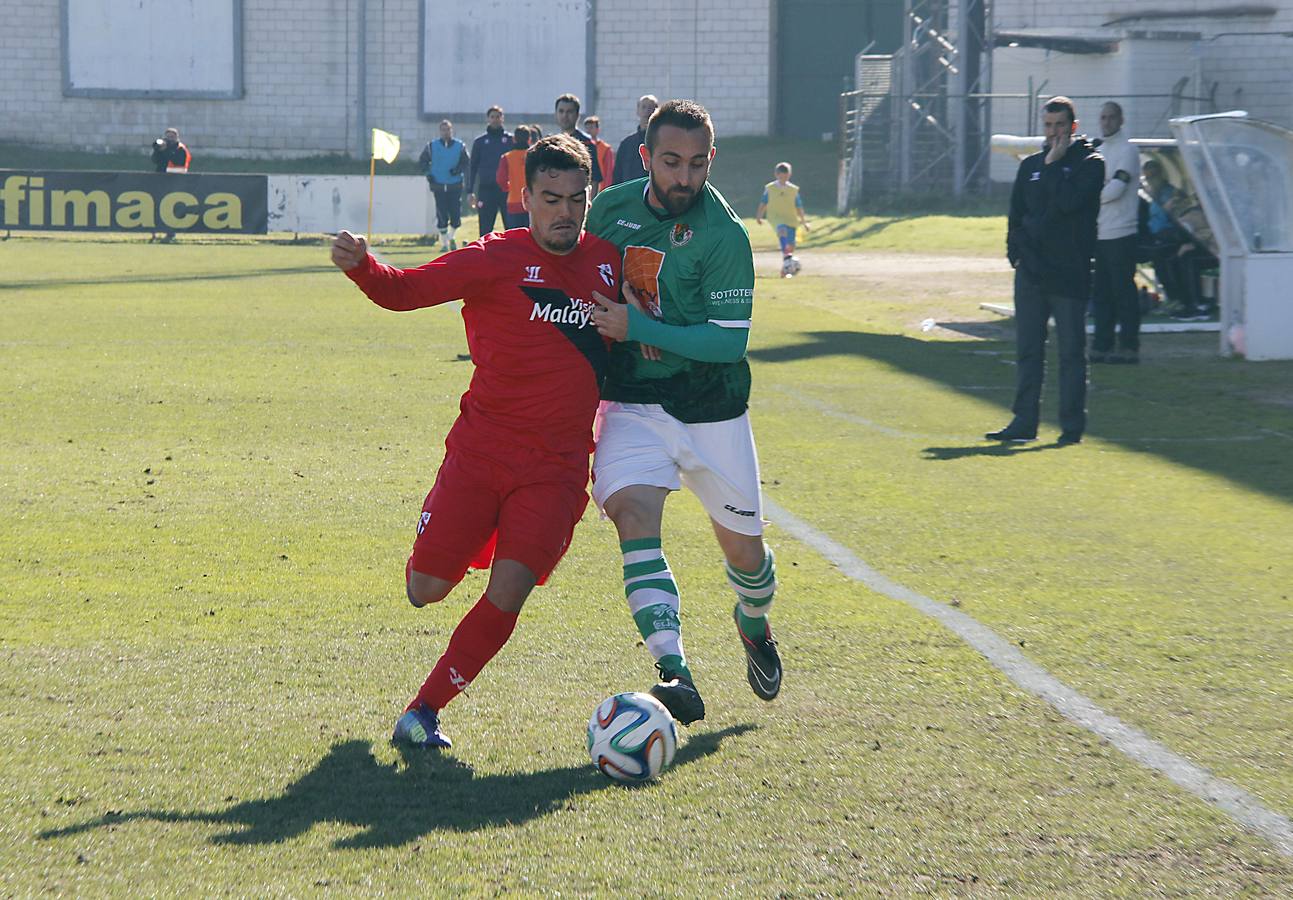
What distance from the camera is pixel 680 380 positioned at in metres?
4.95

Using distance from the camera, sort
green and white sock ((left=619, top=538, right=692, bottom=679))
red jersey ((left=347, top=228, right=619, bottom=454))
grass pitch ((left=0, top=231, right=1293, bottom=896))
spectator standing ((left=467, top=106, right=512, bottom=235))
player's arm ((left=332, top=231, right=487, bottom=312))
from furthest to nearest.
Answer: spectator standing ((left=467, top=106, right=512, bottom=235)) → red jersey ((left=347, top=228, right=619, bottom=454)) → green and white sock ((left=619, top=538, right=692, bottom=679)) → player's arm ((left=332, top=231, right=487, bottom=312)) → grass pitch ((left=0, top=231, right=1293, bottom=896))

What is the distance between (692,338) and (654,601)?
Answer: 80cm

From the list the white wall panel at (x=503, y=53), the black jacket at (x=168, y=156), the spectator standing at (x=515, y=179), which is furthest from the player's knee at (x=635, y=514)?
the white wall panel at (x=503, y=53)

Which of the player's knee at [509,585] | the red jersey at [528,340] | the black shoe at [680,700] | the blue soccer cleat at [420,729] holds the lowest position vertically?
the blue soccer cleat at [420,729]

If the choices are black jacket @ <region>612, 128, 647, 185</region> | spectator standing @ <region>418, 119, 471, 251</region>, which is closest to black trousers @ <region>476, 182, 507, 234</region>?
black jacket @ <region>612, 128, 647, 185</region>

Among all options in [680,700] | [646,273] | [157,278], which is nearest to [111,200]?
[157,278]

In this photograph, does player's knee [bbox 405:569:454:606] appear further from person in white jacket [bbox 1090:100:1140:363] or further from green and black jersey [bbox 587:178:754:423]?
person in white jacket [bbox 1090:100:1140:363]

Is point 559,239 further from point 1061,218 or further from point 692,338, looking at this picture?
point 1061,218

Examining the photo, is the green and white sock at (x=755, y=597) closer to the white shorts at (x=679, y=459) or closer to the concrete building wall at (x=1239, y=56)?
the white shorts at (x=679, y=459)

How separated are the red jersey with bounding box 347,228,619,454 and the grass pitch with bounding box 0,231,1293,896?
892 millimetres

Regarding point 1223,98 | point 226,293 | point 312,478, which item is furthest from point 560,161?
point 1223,98

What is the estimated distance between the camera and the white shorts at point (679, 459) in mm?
4848

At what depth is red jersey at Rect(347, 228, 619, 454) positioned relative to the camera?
4719 millimetres

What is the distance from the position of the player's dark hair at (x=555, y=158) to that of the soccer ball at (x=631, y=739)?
1.53m
